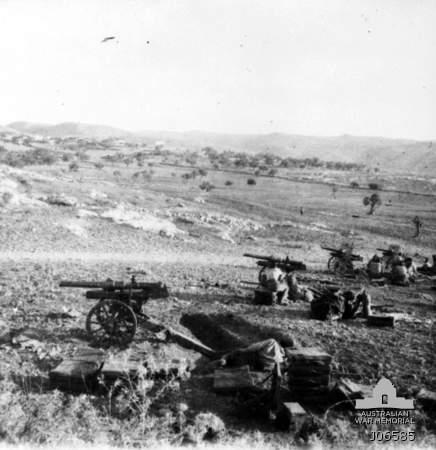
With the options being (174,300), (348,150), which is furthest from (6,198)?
(348,150)

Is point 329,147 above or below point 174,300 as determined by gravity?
above

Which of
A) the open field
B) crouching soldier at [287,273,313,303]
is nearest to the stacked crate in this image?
the open field

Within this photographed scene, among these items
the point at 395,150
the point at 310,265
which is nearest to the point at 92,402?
the point at 310,265

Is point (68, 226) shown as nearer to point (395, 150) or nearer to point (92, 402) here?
point (92, 402)

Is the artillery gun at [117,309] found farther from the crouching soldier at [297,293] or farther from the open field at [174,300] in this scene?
the crouching soldier at [297,293]

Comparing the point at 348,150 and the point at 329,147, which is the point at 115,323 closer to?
the point at 348,150

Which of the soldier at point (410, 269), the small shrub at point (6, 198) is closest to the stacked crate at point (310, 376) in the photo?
the soldier at point (410, 269)

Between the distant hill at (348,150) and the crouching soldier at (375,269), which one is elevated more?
the distant hill at (348,150)
